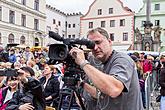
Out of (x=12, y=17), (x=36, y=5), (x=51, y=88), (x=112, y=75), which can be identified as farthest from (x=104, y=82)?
(x=36, y=5)

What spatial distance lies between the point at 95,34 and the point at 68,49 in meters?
0.33

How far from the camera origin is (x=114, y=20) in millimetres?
49938

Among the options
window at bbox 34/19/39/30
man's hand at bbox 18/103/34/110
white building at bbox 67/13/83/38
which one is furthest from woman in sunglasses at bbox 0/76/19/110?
white building at bbox 67/13/83/38

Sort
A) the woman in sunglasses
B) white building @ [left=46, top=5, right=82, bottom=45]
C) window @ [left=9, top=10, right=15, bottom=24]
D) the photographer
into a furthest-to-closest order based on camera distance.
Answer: white building @ [left=46, top=5, right=82, bottom=45]
window @ [left=9, top=10, right=15, bottom=24]
the woman in sunglasses
the photographer

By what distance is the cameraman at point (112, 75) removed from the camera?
2.36 metres

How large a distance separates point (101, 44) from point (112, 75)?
12.3 inches

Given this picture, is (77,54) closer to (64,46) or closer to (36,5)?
(64,46)

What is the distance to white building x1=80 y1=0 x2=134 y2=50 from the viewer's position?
48.5 metres

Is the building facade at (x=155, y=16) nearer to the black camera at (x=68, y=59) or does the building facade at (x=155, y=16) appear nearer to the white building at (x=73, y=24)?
the white building at (x=73, y=24)

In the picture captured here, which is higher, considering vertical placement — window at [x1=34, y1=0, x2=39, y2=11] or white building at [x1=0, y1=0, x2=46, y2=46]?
window at [x1=34, y1=0, x2=39, y2=11]

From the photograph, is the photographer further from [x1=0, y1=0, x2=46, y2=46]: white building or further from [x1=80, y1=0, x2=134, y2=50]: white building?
[x1=80, y1=0, x2=134, y2=50]: white building

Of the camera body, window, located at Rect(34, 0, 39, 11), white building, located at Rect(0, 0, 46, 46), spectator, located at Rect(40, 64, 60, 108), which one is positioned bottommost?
spectator, located at Rect(40, 64, 60, 108)

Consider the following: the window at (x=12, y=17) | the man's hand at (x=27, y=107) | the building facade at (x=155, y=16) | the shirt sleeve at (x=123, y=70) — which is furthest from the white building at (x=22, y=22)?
the shirt sleeve at (x=123, y=70)

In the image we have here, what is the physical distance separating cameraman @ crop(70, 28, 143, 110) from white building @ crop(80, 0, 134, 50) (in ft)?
147
